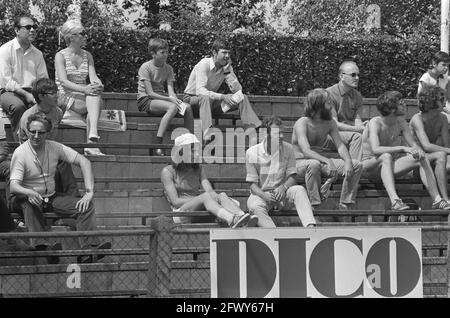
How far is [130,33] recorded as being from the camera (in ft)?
56.9

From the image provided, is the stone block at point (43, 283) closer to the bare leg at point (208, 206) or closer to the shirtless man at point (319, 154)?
the bare leg at point (208, 206)

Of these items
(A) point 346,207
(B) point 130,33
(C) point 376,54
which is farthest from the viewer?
(C) point 376,54

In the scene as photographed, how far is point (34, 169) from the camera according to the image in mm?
12195

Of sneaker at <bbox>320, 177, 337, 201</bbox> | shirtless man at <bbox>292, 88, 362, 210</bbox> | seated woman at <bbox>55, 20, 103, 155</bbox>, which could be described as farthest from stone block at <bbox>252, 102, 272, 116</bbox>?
sneaker at <bbox>320, 177, 337, 201</bbox>

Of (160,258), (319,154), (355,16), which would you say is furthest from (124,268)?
(355,16)

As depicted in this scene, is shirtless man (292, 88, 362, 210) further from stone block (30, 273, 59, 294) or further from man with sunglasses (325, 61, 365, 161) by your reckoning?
stone block (30, 273, 59, 294)

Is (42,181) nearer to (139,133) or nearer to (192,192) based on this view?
(192,192)

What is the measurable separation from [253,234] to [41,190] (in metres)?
A: 2.72

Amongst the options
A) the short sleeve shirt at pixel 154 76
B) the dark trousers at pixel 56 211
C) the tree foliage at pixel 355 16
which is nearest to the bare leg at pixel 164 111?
the short sleeve shirt at pixel 154 76

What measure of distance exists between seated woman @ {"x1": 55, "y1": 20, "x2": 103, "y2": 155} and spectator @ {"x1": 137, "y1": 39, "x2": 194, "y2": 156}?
0.66 m

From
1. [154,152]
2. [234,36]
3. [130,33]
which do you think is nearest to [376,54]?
[234,36]

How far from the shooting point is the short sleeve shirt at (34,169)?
12.1 meters
